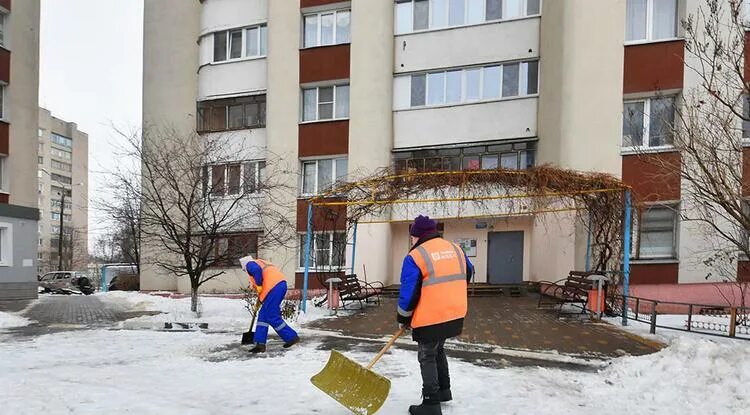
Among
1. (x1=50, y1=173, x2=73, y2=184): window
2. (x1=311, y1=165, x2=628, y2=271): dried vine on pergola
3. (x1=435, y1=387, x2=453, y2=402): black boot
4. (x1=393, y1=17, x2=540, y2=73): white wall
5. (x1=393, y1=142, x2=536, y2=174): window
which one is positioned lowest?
(x1=435, y1=387, x2=453, y2=402): black boot

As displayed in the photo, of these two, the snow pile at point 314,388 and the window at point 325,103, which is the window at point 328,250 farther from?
the snow pile at point 314,388

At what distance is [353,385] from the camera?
14.0 feet

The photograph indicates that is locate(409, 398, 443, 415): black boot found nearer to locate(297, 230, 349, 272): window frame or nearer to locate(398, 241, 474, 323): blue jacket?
locate(398, 241, 474, 323): blue jacket

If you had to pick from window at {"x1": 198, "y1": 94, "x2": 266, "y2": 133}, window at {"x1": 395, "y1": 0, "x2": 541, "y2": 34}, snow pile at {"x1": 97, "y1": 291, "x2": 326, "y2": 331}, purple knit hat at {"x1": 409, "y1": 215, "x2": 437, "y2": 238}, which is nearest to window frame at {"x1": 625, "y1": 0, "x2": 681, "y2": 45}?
window at {"x1": 395, "y1": 0, "x2": 541, "y2": 34}

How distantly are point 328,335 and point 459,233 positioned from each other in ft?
33.5

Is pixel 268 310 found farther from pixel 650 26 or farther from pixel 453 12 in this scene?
pixel 453 12

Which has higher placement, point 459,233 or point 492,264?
point 459,233

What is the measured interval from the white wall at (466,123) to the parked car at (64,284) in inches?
797

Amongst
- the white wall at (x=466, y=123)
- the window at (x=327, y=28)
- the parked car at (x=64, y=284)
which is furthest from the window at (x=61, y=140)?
the white wall at (x=466, y=123)

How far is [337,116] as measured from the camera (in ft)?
57.8

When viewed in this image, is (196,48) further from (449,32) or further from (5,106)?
(449,32)

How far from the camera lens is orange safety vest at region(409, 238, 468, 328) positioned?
4.05 meters

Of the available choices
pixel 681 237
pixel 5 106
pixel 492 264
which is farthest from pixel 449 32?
pixel 5 106

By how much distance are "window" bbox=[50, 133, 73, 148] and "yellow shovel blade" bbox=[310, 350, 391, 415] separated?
9459 centimetres
